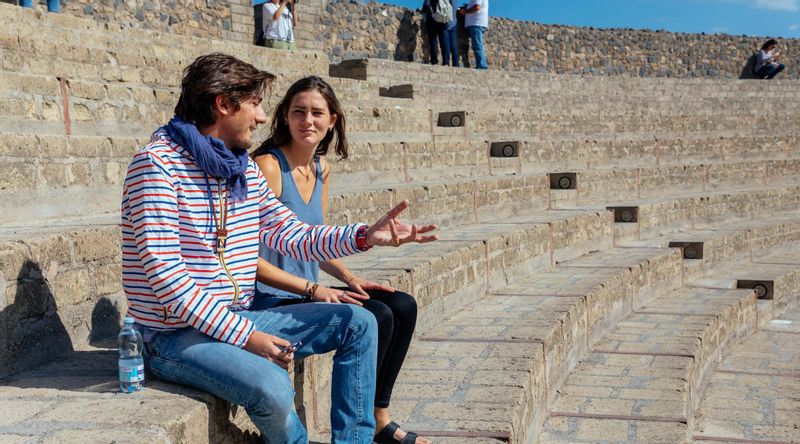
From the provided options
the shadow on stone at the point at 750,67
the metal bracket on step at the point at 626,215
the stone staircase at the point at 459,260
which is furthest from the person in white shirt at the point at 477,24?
the shadow on stone at the point at 750,67

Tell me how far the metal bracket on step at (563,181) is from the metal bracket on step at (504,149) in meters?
0.50

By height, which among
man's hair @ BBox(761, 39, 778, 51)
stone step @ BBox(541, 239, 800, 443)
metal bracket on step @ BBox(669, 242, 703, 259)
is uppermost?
man's hair @ BBox(761, 39, 778, 51)

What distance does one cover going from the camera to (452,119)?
33.8ft

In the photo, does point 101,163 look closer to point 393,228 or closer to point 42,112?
point 42,112

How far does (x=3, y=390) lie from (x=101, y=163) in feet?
8.12

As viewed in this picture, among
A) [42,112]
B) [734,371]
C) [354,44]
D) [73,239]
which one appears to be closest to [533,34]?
[354,44]

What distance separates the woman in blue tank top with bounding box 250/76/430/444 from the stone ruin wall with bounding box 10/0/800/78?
7949 mm

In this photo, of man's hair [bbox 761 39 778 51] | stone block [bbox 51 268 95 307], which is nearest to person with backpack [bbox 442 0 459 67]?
man's hair [bbox 761 39 778 51]

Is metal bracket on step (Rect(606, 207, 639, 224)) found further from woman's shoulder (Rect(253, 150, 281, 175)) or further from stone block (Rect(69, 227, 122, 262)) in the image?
stone block (Rect(69, 227, 122, 262))

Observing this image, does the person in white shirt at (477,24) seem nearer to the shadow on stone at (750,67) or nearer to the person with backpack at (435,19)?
the person with backpack at (435,19)

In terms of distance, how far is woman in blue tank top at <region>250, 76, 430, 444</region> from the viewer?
319 centimetres

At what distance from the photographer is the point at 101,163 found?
4953 millimetres

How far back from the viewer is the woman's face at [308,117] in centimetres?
368

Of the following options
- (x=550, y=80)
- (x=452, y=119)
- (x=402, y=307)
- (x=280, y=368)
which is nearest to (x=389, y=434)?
(x=402, y=307)
